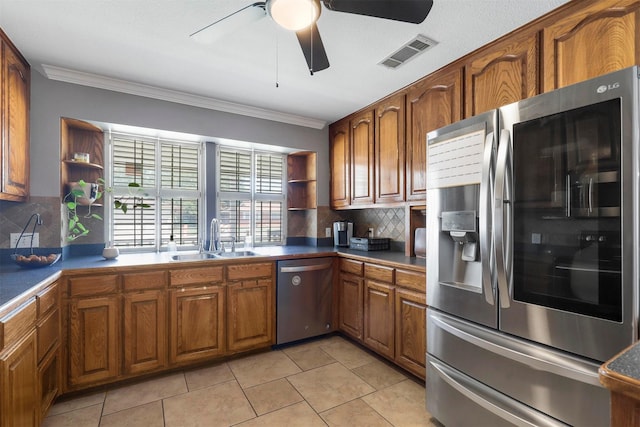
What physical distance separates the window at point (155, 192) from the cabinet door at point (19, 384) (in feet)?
5.05

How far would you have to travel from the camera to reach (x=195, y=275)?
8.34ft

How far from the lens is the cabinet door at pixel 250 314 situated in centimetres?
270

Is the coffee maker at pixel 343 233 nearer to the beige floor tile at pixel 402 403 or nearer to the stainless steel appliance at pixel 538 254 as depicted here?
the beige floor tile at pixel 402 403

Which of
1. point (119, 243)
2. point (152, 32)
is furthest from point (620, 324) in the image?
point (119, 243)

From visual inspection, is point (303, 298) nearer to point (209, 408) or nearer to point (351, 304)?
point (351, 304)

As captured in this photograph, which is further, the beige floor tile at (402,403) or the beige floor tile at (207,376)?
the beige floor tile at (207,376)

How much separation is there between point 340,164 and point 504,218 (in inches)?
92.4

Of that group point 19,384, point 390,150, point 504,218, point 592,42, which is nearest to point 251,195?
point 390,150

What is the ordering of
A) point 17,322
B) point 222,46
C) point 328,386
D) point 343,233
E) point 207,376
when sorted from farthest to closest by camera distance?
point 343,233 → point 207,376 → point 328,386 → point 222,46 → point 17,322

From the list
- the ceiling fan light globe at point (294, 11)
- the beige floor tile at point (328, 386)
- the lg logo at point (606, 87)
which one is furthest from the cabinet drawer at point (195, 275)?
the lg logo at point (606, 87)

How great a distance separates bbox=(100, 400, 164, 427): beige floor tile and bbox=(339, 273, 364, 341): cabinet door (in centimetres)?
169

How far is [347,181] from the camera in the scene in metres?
3.51

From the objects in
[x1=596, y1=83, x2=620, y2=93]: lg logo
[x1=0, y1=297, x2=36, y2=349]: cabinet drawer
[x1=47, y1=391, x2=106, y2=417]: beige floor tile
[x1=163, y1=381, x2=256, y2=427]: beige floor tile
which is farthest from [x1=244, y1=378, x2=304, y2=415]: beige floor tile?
[x1=596, y1=83, x2=620, y2=93]: lg logo

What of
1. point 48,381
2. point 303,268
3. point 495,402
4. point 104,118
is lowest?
point 48,381
